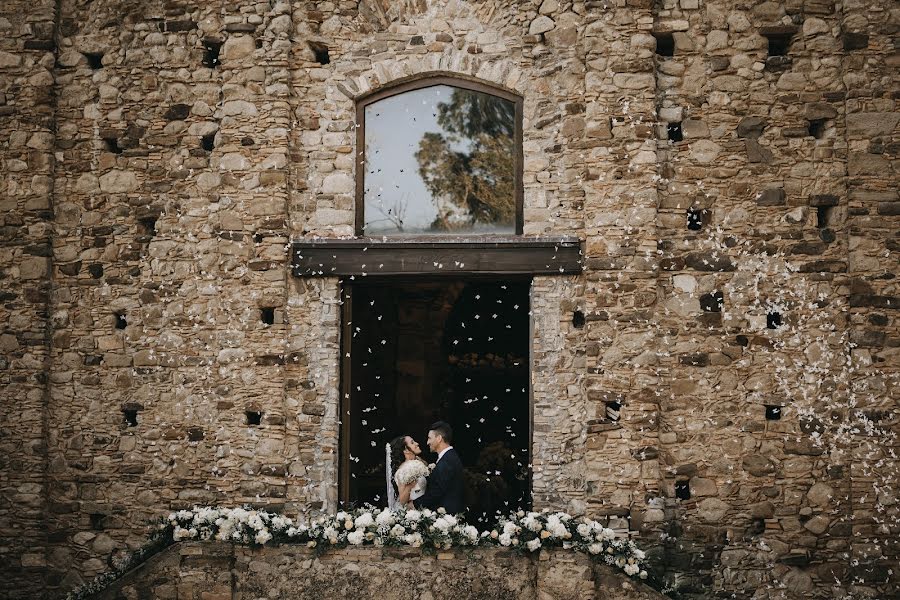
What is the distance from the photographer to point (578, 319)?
760 centimetres

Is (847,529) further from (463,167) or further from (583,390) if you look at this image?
(463,167)

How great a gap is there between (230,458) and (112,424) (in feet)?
4.29

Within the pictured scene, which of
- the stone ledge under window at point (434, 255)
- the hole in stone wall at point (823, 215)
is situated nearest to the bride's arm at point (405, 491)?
the stone ledge under window at point (434, 255)

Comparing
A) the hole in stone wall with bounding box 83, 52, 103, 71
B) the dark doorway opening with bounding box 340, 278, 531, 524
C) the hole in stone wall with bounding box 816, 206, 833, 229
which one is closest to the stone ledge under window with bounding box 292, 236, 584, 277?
the hole in stone wall with bounding box 816, 206, 833, 229

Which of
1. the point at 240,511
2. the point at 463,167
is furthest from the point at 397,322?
the point at 240,511

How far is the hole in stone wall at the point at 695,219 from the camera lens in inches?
299

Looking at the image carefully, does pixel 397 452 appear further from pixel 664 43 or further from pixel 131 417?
pixel 664 43

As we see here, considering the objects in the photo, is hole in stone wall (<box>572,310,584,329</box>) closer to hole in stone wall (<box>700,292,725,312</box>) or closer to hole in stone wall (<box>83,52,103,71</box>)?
hole in stone wall (<box>700,292,725,312</box>)

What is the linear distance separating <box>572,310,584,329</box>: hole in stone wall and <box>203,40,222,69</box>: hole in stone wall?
4.47m

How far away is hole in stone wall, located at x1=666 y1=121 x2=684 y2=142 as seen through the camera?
7.70 meters

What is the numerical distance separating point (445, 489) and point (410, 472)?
0.42 m

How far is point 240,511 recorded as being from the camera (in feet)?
22.1

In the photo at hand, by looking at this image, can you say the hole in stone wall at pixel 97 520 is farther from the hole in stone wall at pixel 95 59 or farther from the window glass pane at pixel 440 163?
the hole in stone wall at pixel 95 59

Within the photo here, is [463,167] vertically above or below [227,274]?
above
